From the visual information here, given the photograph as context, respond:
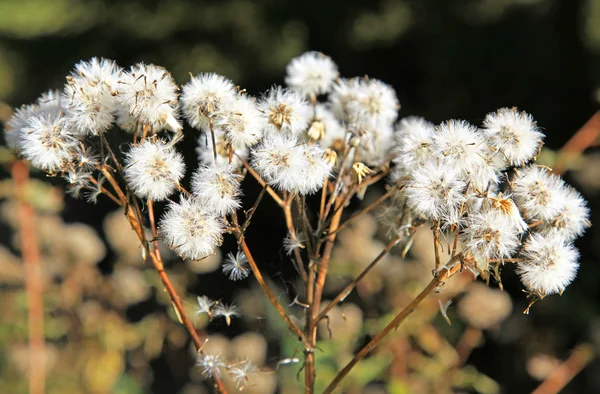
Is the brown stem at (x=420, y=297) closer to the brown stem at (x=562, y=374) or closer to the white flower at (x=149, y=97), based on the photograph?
the white flower at (x=149, y=97)

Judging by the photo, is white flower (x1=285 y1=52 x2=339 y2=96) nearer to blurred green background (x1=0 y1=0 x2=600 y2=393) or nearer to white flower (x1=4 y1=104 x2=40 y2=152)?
white flower (x1=4 y1=104 x2=40 y2=152)

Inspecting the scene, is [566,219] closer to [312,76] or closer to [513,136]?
[513,136]

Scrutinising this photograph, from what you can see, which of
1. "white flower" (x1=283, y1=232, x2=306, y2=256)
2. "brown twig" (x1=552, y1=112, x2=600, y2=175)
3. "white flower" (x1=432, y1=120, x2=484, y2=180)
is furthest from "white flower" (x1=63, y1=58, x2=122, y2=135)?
"brown twig" (x1=552, y1=112, x2=600, y2=175)

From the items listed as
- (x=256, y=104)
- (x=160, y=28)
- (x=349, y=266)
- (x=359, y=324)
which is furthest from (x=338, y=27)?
(x=256, y=104)

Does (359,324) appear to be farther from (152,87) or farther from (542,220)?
(152,87)

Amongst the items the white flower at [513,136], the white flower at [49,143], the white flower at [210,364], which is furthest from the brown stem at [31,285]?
the white flower at [513,136]

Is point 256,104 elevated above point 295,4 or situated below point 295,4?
below

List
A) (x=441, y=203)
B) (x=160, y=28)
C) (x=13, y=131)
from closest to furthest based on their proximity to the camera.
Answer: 1. (x=441, y=203)
2. (x=13, y=131)
3. (x=160, y=28)

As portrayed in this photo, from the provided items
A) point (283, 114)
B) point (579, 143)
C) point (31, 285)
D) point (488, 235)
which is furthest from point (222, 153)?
point (579, 143)

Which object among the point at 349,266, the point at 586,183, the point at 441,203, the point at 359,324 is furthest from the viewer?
the point at 586,183

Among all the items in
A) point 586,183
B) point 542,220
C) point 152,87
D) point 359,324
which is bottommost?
point 542,220
